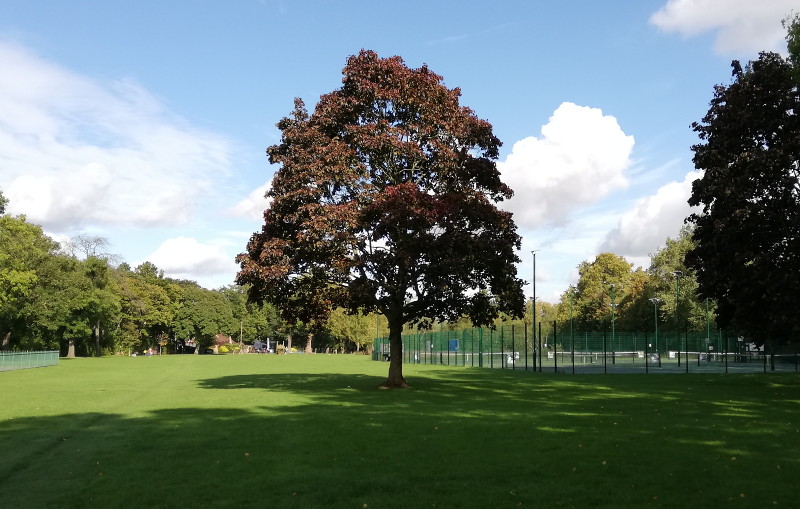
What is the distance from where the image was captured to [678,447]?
11.6 meters

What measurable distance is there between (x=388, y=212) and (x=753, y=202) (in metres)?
12.7

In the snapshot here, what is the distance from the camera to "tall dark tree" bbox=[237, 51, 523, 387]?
22938mm

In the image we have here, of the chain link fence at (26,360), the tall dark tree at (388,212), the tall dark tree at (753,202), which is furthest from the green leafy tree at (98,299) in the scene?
the tall dark tree at (753,202)

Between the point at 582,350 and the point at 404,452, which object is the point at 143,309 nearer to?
the point at 582,350

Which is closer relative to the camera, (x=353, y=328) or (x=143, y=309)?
(x=143, y=309)

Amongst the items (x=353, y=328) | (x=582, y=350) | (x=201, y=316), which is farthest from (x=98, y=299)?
(x=582, y=350)

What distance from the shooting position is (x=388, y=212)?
74.0 ft

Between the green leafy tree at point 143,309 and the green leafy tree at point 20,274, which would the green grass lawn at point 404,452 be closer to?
the green leafy tree at point 20,274

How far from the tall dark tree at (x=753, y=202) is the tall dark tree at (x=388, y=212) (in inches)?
292

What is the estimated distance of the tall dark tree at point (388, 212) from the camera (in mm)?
22938

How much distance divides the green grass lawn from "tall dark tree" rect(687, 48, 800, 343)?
3984mm

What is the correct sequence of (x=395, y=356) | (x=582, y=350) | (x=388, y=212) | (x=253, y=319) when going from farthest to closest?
(x=253, y=319)
(x=582, y=350)
(x=395, y=356)
(x=388, y=212)

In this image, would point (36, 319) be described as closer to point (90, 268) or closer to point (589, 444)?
point (90, 268)

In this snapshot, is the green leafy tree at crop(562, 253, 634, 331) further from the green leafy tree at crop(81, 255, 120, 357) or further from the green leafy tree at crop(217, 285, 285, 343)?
the green leafy tree at crop(81, 255, 120, 357)
